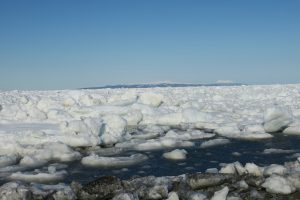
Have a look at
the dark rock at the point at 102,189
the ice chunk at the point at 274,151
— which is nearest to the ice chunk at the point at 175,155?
the ice chunk at the point at 274,151

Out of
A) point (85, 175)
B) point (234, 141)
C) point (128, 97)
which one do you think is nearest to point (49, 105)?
point (128, 97)

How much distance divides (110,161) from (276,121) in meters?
4.90

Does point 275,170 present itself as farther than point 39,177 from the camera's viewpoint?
No

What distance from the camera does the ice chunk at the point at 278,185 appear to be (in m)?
4.89

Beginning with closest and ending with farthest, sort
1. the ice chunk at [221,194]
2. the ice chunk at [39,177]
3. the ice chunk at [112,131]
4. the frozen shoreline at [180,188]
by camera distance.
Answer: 1. the ice chunk at [221,194]
2. the frozen shoreline at [180,188]
3. the ice chunk at [39,177]
4. the ice chunk at [112,131]

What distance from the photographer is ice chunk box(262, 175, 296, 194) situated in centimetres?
489

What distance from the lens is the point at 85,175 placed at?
6.41 m

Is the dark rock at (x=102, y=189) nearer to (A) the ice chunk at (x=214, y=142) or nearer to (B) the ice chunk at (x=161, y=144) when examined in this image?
(B) the ice chunk at (x=161, y=144)

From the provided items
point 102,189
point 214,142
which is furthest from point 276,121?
point 102,189

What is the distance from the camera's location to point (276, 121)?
1041 cm

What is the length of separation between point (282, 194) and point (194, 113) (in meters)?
8.39

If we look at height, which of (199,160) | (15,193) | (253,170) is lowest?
(199,160)

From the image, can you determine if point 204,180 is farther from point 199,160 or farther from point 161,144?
point 161,144

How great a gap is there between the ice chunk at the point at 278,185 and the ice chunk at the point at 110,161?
2.67 metres
